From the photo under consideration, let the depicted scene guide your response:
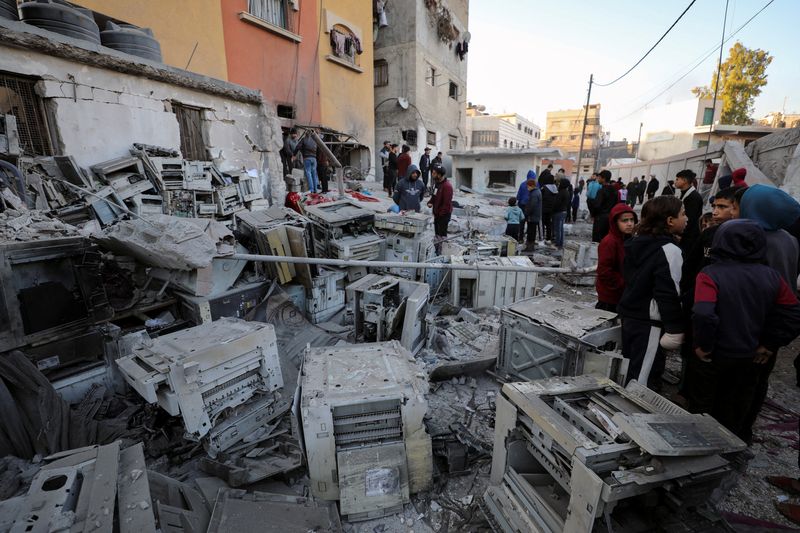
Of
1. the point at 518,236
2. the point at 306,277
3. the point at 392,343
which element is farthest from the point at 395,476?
the point at 518,236

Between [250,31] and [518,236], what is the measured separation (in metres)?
9.27

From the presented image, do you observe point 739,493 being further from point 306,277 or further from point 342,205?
point 342,205

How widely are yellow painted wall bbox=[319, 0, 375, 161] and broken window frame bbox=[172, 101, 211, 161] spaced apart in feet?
20.0

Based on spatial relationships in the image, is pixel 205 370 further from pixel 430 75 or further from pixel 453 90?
pixel 453 90

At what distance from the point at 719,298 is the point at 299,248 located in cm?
391

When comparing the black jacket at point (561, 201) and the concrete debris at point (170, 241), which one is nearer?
the concrete debris at point (170, 241)

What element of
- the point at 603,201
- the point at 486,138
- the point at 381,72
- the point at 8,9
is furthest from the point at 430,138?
the point at 486,138

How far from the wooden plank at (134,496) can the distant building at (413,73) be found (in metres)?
15.4

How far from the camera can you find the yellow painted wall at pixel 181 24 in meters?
7.24

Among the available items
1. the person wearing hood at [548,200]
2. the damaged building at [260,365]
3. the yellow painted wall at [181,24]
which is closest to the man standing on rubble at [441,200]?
the damaged building at [260,365]

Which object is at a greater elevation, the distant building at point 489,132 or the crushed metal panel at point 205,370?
the distant building at point 489,132

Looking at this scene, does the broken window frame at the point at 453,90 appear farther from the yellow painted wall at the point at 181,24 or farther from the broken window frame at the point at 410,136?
the yellow painted wall at the point at 181,24

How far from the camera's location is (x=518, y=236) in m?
8.58

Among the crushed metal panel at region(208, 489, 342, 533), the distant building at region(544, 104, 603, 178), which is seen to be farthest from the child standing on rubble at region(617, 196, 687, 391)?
the distant building at region(544, 104, 603, 178)
